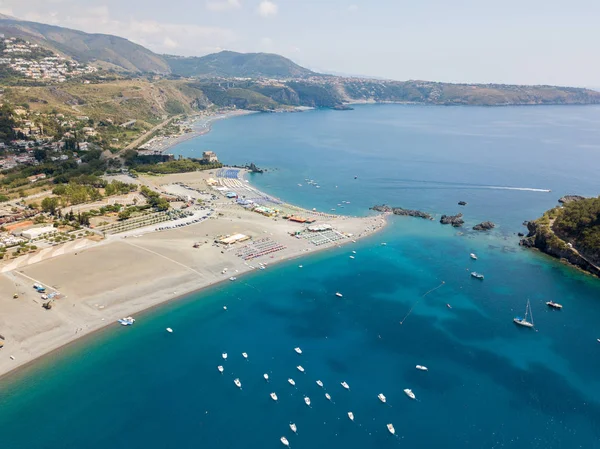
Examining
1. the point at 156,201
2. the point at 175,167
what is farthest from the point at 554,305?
the point at 175,167

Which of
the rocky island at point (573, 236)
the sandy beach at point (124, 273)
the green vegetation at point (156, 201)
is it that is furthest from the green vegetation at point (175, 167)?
the rocky island at point (573, 236)

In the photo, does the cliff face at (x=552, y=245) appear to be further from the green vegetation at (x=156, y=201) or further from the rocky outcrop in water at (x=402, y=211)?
the green vegetation at (x=156, y=201)

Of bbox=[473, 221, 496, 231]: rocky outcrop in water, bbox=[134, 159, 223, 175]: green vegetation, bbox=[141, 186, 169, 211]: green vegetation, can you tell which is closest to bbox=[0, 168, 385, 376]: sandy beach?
bbox=[141, 186, 169, 211]: green vegetation

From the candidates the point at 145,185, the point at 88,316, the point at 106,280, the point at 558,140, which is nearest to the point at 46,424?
the point at 88,316

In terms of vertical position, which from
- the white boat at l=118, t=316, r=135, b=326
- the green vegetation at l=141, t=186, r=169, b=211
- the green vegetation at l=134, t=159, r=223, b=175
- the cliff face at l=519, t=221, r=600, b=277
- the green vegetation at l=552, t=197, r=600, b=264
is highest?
the green vegetation at l=552, t=197, r=600, b=264

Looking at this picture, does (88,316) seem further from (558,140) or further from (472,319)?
(558,140)

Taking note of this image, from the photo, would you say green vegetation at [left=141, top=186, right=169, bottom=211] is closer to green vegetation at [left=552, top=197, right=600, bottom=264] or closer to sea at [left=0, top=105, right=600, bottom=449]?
sea at [left=0, top=105, right=600, bottom=449]
